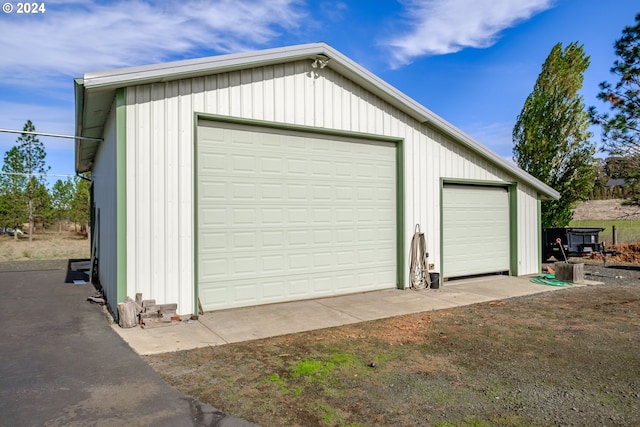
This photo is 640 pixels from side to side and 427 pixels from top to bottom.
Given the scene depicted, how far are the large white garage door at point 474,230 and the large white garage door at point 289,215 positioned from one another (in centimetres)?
181

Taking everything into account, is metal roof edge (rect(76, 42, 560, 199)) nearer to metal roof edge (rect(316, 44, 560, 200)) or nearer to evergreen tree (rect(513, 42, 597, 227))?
metal roof edge (rect(316, 44, 560, 200))

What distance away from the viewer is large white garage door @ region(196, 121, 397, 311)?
7.26 m

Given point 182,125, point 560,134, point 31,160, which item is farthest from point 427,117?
point 31,160

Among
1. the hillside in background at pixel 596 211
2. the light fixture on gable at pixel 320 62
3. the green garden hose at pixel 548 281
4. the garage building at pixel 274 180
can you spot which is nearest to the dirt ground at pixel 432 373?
the garage building at pixel 274 180

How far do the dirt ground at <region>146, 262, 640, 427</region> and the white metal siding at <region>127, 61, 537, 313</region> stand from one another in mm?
1994

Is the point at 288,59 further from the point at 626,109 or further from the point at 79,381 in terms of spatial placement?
the point at 626,109

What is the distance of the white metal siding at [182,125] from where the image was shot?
254 inches

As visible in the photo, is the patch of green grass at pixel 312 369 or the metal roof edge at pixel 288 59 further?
the metal roof edge at pixel 288 59

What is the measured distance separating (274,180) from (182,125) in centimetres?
194

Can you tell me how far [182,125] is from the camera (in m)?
6.83

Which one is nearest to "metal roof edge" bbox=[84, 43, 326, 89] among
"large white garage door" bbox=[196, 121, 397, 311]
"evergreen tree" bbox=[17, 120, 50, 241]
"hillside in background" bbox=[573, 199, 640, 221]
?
"large white garage door" bbox=[196, 121, 397, 311]

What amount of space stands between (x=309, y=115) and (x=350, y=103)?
110cm

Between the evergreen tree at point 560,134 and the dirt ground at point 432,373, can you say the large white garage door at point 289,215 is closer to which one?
the dirt ground at point 432,373

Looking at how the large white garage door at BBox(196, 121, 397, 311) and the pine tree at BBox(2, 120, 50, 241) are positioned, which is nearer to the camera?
the large white garage door at BBox(196, 121, 397, 311)
